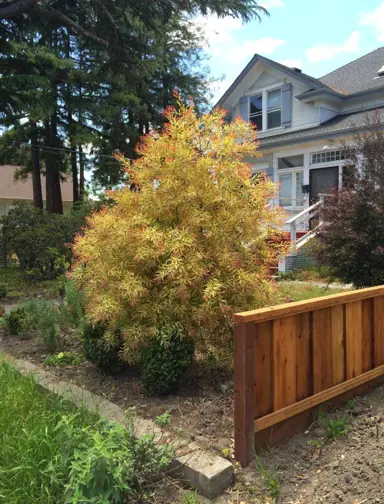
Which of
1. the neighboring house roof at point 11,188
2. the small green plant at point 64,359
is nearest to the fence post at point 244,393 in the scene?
the small green plant at point 64,359

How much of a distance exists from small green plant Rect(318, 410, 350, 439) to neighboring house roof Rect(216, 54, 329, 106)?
14.8 m

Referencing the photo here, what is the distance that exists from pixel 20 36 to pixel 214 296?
38.3ft

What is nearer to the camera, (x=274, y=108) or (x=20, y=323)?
(x=20, y=323)

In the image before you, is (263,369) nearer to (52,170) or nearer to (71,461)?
(71,461)

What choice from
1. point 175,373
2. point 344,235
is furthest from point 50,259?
point 175,373

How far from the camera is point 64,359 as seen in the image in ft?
14.1

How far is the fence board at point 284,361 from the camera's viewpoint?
2.70 m

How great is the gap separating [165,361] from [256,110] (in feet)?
55.3

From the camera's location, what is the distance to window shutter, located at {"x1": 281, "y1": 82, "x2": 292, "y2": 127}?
1673 cm

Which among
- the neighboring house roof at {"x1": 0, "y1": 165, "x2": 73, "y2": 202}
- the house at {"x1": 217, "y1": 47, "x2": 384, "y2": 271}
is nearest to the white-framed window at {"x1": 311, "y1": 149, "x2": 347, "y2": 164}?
the house at {"x1": 217, "y1": 47, "x2": 384, "y2": 271}

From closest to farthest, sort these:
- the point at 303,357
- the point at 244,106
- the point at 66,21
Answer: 1. the point at 303,357
2. the point at 66,21
3. the point at 244,106

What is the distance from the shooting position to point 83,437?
233cm

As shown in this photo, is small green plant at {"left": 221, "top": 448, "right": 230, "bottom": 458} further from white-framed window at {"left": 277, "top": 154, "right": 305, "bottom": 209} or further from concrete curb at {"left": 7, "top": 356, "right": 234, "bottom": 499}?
white-framed window at {"left": 277, "top": 154, "right": 305, "bottom": 209}

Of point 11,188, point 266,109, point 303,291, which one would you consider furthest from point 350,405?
point 11,188
